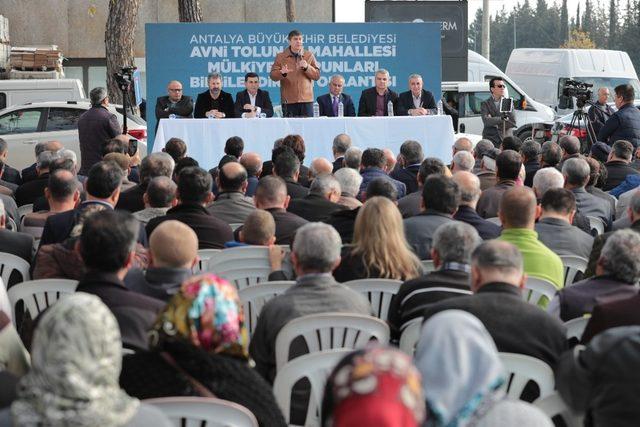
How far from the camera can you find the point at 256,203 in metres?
8.38

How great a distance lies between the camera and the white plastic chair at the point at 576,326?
17.9ft

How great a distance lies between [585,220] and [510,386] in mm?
4226

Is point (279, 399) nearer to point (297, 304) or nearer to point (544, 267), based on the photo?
point (297, 304)

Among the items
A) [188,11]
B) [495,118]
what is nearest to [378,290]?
[495,118]

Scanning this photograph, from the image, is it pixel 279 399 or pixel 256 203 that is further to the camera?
pixel 256 203

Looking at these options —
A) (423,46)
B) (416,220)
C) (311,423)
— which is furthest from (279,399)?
(423,46)

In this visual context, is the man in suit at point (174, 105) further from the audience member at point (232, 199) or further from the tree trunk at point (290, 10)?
the tree trunk at point (290, 10)

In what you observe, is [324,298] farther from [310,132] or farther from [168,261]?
[310,132]

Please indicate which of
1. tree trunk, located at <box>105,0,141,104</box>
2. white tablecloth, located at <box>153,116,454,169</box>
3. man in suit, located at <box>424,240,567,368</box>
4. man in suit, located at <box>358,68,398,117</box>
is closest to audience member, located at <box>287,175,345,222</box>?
man in suit, located at <box>424,240,567,368</box>

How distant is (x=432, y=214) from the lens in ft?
25.5

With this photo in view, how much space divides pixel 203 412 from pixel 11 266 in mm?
3507

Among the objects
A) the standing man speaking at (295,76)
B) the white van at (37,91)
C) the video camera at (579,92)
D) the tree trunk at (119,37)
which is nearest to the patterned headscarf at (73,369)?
the standing man speaking at (295,76)

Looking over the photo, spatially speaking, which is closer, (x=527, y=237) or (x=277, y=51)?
(x=527, y=237)

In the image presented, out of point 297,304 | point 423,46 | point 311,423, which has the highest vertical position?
point 423,46
